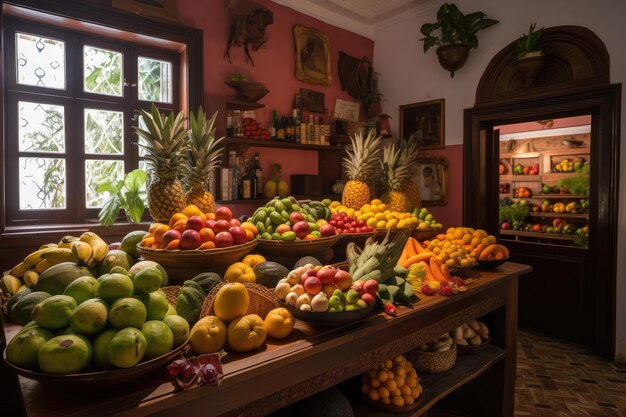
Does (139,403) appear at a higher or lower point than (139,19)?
lower

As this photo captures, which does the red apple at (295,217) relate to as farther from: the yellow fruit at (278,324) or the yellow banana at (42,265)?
the yellow banana at (42,265)

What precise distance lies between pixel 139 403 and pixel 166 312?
0.87ft

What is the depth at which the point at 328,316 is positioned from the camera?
134 cm

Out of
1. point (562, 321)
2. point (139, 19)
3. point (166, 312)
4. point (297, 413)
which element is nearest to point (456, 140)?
point (562, 321)

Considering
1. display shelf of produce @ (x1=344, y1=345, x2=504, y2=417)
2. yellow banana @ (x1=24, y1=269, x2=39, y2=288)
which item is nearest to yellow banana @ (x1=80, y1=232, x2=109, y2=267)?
yellow banana @ (x1=24, y1=269, x2=39, y2=288)

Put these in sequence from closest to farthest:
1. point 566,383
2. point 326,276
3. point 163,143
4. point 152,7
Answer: point 326,276, point 163,143, point 566,383, point 152,7

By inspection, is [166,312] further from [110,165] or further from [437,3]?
[437,3]

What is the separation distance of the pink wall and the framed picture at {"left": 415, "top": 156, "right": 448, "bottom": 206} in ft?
4.87

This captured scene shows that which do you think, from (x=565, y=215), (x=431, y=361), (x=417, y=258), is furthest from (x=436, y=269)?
(x=565, y=215)

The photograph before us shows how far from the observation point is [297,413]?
5.35 ft

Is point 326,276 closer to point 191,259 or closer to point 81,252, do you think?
point 191,259

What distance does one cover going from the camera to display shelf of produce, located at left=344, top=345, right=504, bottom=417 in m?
1.80

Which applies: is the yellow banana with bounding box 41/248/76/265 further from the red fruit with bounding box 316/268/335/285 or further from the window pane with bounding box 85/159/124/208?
the window pane with bounding box 85/159/124/208

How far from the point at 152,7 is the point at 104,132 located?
128 cm
